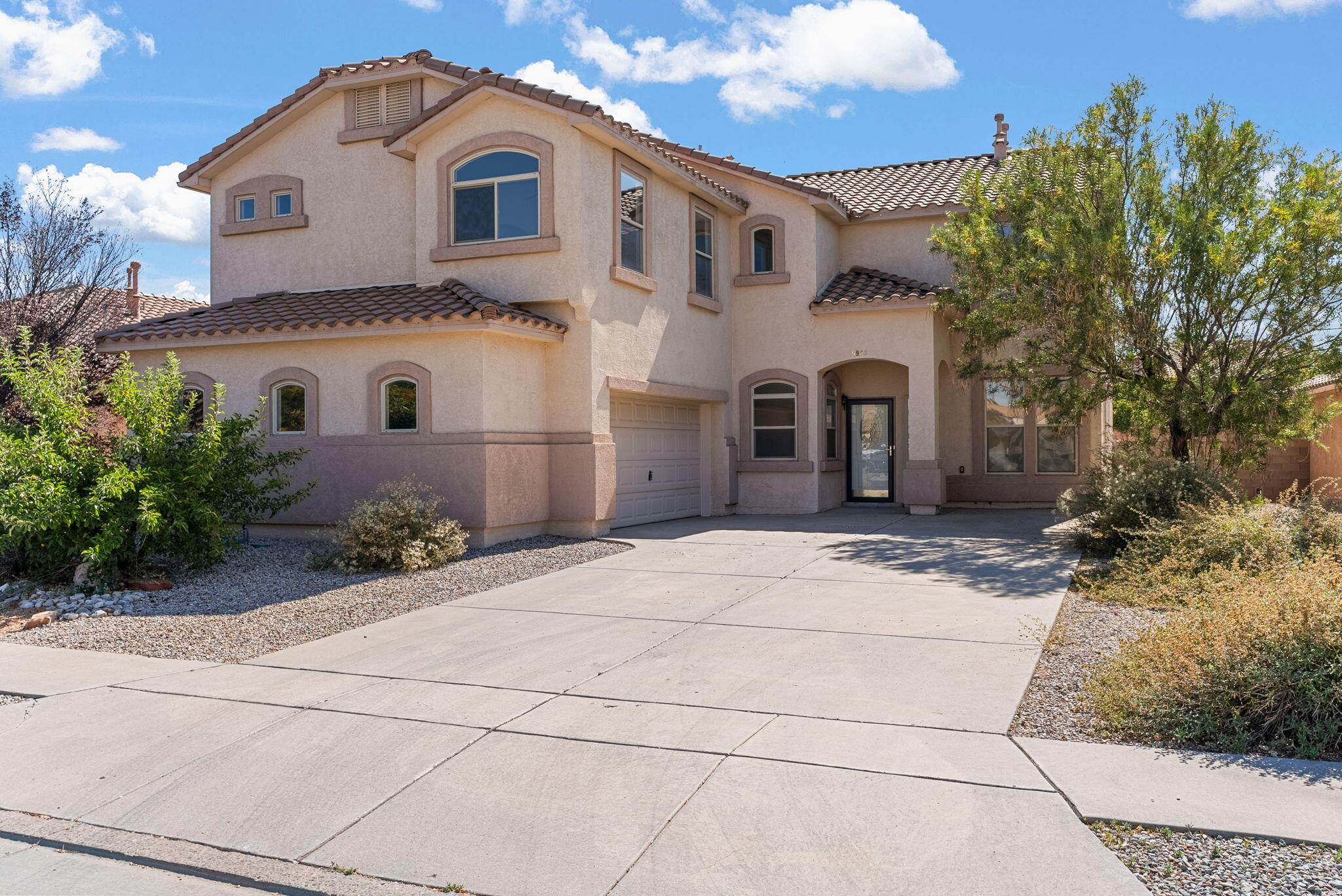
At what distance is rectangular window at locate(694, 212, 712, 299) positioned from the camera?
1852cm

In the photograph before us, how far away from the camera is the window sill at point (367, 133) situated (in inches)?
683

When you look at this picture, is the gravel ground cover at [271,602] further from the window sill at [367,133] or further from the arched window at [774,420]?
the window sill at [367,133]

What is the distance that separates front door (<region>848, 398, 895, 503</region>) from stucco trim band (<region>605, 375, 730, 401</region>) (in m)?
3.36

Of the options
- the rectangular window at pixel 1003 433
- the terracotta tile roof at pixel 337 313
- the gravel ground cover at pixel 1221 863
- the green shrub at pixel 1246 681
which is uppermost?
the terracotta tile roof at pixel 337 313

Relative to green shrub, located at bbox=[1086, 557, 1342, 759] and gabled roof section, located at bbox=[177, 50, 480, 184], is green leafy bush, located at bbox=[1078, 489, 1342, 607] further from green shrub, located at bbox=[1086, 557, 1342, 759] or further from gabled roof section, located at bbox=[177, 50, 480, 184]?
gabled roof section, located at bbox=[177, 50, 480, 184]

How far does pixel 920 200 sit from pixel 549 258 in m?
8.88

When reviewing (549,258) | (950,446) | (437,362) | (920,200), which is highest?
(920,200)

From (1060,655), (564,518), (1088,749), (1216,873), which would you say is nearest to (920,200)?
(564,518)

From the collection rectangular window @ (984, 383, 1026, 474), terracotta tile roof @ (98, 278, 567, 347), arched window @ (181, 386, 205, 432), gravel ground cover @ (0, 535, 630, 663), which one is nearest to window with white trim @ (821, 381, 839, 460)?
rectangular window @ (984, 383, 1026, 474)

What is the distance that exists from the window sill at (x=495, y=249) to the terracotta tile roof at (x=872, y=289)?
600 centimetres

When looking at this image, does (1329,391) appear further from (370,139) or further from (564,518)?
(370,139)

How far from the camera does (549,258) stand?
14992mm

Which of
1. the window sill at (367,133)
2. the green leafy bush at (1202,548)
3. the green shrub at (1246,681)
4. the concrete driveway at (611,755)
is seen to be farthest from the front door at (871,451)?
the green shrub at (1246,681)

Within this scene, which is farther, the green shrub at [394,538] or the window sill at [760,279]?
the window sill at [760,279]
